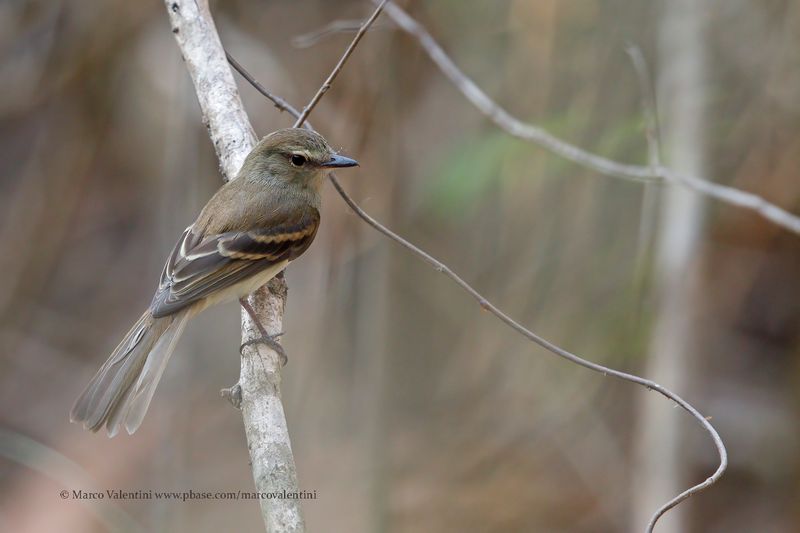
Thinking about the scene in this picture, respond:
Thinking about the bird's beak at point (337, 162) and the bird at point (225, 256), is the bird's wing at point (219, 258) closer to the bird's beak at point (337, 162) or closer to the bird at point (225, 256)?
the bird at point (225, 256)

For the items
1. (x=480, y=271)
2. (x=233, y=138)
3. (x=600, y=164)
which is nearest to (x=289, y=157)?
(x=233, y=138)

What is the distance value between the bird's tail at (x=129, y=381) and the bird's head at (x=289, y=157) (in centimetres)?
75

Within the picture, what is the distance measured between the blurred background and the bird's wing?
1.19 meters

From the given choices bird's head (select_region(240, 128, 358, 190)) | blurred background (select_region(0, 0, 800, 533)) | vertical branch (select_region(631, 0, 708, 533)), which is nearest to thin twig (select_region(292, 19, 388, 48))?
blurred background (select_region(0, 0, 800, 533))

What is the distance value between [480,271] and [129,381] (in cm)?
278

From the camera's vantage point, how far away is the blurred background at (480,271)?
205 inches

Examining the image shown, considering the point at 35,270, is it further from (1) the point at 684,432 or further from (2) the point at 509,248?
(1) the point at 684,432

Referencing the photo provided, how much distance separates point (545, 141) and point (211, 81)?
1620 millimetres

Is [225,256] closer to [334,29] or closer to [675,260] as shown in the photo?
[334,29]

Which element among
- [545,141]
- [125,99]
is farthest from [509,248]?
[125,99]

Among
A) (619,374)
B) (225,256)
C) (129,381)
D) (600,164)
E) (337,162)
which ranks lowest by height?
(619,374)

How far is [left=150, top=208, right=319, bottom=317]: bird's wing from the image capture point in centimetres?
371

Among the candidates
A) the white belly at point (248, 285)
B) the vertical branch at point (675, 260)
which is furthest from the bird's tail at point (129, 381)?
the vertical branch at point (675, 260)

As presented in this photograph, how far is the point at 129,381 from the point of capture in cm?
354
